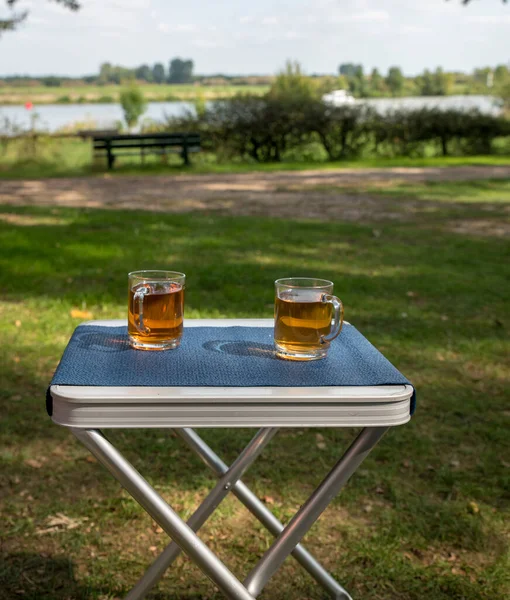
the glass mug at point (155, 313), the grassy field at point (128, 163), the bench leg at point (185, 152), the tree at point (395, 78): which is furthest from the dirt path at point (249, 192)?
the tree at point (395, 78)

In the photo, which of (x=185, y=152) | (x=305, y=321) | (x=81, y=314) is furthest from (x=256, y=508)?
(x=185, y=152)

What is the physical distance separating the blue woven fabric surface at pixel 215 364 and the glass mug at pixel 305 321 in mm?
32

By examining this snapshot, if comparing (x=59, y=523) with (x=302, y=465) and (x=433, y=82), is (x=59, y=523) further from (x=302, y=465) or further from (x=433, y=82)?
(x=433, y=82)

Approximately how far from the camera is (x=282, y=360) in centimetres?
179

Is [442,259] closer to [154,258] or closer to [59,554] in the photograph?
[154,258]

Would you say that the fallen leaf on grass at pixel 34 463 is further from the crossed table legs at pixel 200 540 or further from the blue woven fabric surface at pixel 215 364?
the crossed table legs at pixel 200 540

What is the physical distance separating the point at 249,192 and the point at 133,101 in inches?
802

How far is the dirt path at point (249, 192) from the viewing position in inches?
456

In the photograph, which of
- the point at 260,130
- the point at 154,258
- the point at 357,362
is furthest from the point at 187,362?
the point at 260,130

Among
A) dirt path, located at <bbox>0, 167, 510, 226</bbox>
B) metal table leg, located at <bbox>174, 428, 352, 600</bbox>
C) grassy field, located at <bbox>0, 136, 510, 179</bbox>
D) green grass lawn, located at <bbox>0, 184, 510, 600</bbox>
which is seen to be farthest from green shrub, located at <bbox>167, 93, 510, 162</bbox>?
metal table leg, located at <bbox>174, 428, 352, 600</bbox>

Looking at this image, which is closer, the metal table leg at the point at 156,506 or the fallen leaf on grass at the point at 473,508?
the metal table leg at the point at 156,506

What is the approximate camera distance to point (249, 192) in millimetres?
13688

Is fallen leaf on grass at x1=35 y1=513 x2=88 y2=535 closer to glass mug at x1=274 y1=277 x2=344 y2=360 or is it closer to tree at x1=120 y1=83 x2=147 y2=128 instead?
glass mug at x1=274 y1=277 x2=344 y2=360

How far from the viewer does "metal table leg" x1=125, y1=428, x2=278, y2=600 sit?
2.10 m
